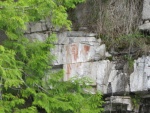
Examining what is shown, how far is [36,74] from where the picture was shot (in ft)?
20.6

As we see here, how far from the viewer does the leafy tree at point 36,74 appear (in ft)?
19.1

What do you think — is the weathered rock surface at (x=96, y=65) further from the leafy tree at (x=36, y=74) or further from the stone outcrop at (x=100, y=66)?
the leafy tree at (x=36, y=74)

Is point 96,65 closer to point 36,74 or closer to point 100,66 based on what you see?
point 100,66

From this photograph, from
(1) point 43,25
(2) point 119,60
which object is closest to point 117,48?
(2) point 119,60

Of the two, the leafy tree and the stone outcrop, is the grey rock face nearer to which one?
the stone outcrop

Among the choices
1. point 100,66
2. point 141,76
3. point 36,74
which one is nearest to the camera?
point 36,74

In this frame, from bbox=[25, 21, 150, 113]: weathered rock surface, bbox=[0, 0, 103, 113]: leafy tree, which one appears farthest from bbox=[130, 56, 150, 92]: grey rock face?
bbox=[0, 0, 103, 113]: leafy tree

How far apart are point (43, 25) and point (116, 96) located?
5.46ft

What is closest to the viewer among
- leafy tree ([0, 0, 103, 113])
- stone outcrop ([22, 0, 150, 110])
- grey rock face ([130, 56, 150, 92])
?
leafy tree ([0, 0, 103, 113])

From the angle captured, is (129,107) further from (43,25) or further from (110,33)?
(43,25)

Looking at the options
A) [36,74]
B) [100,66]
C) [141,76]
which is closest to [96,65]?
[100,66]

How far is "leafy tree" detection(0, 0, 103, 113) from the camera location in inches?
229

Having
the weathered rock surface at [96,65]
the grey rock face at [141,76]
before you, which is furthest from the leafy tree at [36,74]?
the grey rock face at [141,76]

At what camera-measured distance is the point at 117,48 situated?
6.74 meters
